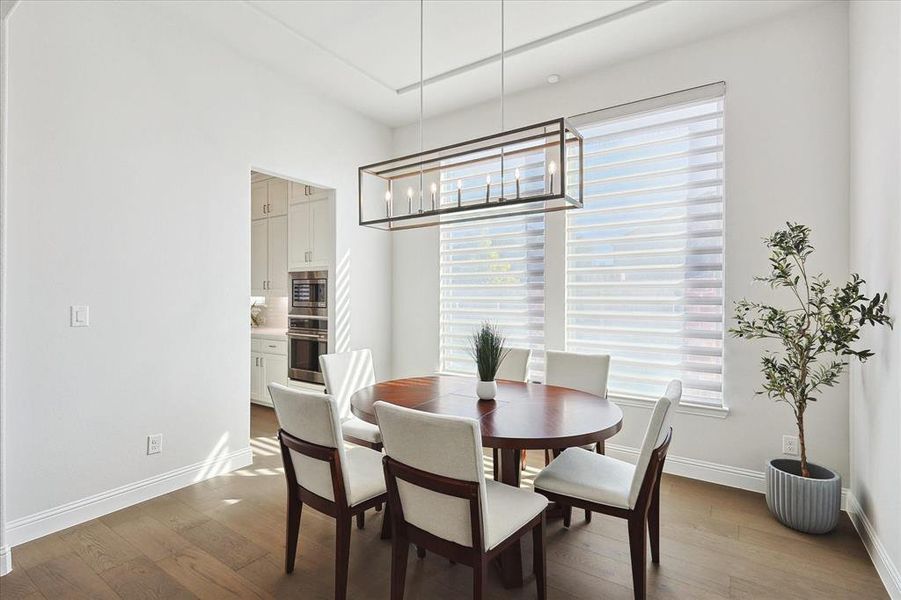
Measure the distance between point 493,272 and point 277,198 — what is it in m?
2.73

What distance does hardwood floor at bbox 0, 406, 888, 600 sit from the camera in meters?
2.03

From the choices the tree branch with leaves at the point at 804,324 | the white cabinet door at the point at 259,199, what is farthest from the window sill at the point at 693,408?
the white cabinet door at the point at 259,199

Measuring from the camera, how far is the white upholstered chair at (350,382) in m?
2.83

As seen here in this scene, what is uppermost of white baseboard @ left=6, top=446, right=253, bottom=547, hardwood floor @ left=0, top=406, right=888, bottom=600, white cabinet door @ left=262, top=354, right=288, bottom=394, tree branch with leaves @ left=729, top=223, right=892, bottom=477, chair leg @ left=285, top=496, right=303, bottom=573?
tree branch with leaves @ left=729, top=223, right=892, bottom=477

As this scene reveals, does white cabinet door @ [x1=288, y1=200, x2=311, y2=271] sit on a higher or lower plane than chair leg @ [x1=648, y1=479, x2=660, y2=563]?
higher

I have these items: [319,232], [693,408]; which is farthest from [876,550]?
[319,232]

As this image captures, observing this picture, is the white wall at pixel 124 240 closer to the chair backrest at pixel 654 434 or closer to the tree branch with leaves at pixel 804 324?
the chair backrest at pixel 654 434

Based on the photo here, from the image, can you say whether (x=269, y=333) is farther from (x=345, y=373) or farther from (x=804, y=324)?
(x=804, y=324)

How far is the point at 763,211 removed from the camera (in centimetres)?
305

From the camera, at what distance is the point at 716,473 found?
319 centimetres

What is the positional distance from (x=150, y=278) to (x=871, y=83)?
13.8 feet

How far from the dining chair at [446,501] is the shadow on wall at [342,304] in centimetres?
267

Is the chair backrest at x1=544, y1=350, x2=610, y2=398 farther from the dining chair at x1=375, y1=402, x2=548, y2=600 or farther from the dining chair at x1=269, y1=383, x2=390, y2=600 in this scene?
the dining chair at x1=269, y1=383, x2=390, y2=600

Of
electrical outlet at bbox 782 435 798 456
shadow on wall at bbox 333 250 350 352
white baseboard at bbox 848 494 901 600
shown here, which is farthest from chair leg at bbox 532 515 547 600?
shadow on wall at bbox 333 250 350 352
